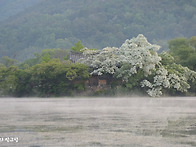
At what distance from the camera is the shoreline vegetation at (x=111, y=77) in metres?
32.5

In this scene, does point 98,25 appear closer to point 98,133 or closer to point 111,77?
point 111,77

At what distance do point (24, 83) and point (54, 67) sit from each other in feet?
9.09

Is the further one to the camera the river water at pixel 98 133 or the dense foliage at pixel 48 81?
the dense foliage at pixel 48 81

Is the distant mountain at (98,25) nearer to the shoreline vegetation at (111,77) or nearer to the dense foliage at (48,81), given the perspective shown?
the shoreline vegetation at (111,77)

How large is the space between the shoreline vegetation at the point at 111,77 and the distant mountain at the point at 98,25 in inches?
3344

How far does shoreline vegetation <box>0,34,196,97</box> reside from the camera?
32500 millimetres

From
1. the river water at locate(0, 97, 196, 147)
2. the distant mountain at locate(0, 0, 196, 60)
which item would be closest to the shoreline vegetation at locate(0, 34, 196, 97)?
the river water at locate(0, 97, 196, 147)

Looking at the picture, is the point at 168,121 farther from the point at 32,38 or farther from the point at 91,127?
the point at 32,38

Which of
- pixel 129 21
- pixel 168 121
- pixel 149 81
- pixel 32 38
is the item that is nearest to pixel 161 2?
pixel 129 21

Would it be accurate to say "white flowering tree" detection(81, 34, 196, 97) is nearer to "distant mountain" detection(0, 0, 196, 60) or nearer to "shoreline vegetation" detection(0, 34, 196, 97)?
"shoreline vegetation" detection(0, 34, 196, 97)

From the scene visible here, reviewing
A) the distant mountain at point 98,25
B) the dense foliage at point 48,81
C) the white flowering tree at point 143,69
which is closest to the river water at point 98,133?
the white flowering tree at point 143,69

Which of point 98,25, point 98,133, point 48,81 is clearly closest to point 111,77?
point 48,81

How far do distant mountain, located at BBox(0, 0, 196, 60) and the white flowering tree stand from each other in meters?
85.0

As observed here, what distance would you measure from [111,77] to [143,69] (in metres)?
2.90
